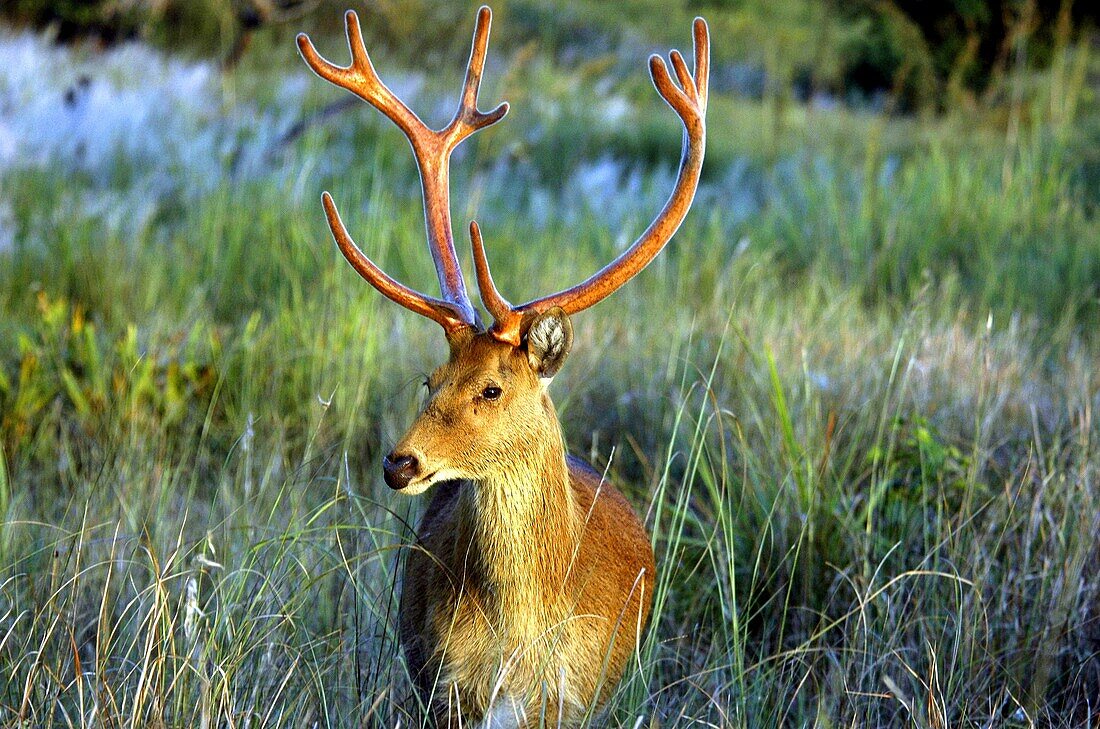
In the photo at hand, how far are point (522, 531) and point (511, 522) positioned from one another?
0.03 metres

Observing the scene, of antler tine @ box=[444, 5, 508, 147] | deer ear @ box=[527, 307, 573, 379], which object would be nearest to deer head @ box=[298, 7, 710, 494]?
deer ear @ box=[527, 307, 573, 379]

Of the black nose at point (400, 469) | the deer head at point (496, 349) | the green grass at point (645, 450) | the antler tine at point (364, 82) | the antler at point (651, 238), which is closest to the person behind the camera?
the black nose at point (400, 469)

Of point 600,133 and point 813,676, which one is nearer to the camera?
point 813,676

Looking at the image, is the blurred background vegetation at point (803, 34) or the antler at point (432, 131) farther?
the blurred background vegetation at point (803, 34)

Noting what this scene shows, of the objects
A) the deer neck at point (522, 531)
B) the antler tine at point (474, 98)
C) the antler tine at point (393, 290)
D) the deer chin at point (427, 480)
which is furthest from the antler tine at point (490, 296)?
the antler tine at point (474, 98)

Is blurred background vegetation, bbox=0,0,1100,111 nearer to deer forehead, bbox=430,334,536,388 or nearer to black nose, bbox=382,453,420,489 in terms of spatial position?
deer forehead, bbox=430,334,536,388

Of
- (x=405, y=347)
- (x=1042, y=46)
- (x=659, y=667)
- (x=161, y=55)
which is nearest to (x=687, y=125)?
(x=659, y=667)

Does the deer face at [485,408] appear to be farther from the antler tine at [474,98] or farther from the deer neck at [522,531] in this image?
the antler tine at [474,98]

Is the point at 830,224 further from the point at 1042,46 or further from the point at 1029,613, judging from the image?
the point at 1042,46

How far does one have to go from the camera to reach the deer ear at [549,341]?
108 inches

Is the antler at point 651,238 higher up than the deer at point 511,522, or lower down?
higher up

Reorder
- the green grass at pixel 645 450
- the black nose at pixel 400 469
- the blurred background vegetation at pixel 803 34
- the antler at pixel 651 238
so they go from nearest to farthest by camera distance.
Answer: the black nose at pixel 400 469 → the antler at pixel 651 238 → the green grass at pixel 645 450 → the blurred background vegetation at pixel 803 34

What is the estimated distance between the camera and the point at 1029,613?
3412mm

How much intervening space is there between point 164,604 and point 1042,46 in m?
11.2
